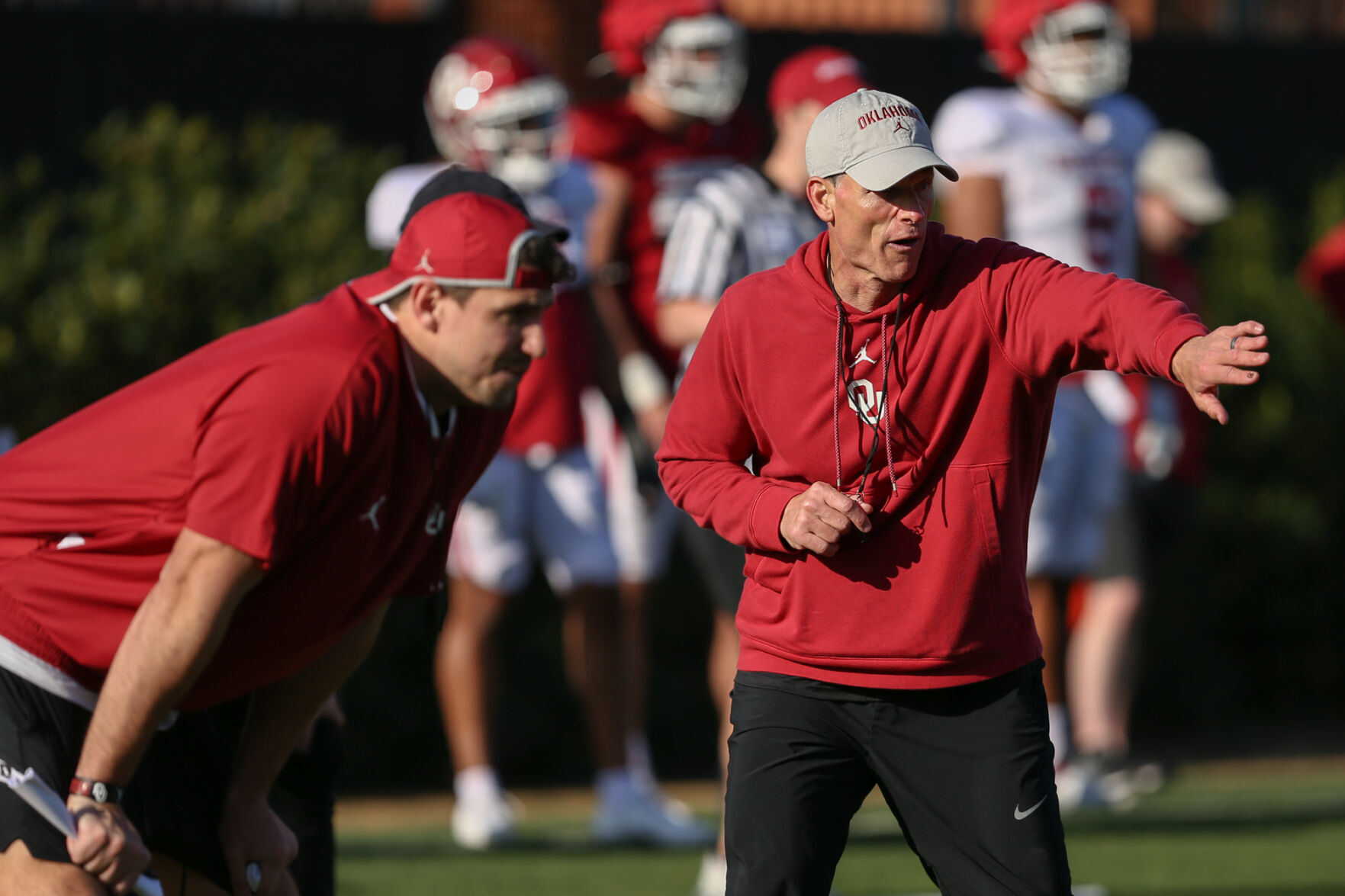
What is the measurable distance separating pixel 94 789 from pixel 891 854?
358cm

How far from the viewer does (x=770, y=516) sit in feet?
11.6

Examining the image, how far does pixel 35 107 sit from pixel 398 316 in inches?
194

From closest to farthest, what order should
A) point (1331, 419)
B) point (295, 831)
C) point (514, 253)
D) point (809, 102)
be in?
point (514, 253) → point (295, 831) → point (809, 102) → point (1331, 419)

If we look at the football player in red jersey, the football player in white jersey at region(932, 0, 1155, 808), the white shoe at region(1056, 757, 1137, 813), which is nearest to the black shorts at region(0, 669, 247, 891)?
the football player in red jersey

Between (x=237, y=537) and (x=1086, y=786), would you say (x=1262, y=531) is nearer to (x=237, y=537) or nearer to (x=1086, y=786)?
(x=1086, y=786)

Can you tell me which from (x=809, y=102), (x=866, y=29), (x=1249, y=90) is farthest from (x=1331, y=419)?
(x=809, y=102)

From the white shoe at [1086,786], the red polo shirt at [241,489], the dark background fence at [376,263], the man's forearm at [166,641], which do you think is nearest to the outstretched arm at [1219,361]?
the red polo shirt at [241,489]

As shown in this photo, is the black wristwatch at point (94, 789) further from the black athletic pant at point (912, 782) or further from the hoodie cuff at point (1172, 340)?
the hoodie cuff at point (1172, 340)

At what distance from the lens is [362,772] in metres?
7.68

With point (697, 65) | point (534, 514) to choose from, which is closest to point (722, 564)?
point (534, 514)

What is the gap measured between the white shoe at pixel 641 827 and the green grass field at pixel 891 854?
87 mm

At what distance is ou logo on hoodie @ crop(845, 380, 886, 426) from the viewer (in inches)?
139

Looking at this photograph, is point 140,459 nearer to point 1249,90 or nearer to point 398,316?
point 398,316

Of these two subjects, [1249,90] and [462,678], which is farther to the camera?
[1249,90]
